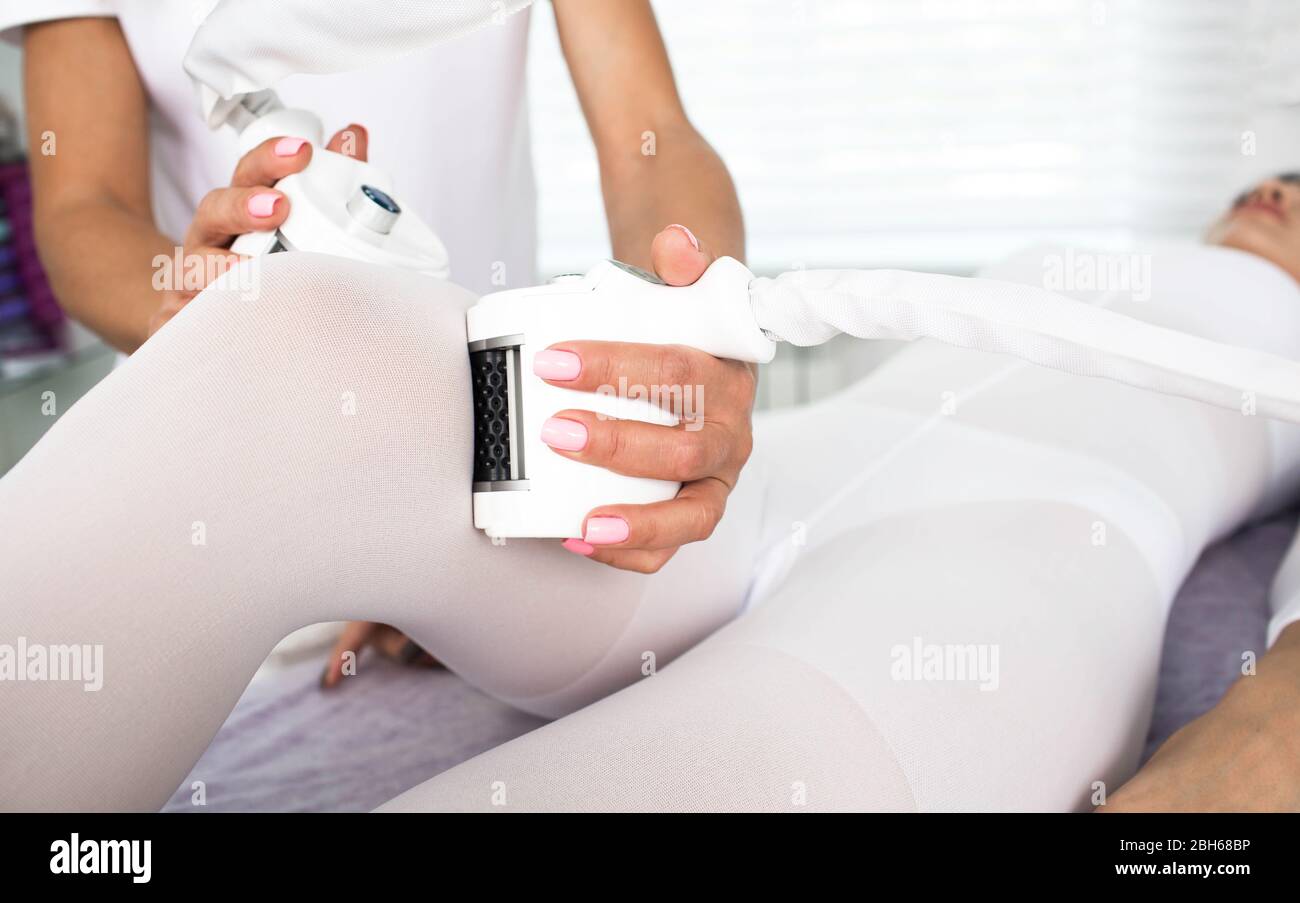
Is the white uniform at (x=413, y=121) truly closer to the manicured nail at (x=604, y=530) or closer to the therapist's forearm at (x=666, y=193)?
the therapist's forearm at (x=666, y=193)

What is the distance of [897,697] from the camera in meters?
0.55

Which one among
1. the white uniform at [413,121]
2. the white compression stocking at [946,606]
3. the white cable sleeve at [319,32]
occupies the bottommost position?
the white compression stocking at [946,606]

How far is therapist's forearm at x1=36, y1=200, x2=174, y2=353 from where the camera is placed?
0.80 metres

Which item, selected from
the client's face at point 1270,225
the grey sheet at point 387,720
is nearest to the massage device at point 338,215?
the grey sheet at point 387,720

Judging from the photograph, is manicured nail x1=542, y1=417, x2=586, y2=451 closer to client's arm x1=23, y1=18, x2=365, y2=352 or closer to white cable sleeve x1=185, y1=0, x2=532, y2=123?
white cable sleeve x1=185, y1=0, x2=532, y2=123

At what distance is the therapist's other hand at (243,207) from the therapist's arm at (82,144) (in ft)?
0.99

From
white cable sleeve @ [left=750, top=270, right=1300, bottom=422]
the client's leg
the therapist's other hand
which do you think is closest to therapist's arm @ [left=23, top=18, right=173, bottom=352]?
the therapist's other hand

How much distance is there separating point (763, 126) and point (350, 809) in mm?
1525

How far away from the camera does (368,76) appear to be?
96cm

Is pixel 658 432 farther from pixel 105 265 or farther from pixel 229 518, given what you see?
pixel 105 265

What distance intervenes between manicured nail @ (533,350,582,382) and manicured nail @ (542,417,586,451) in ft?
0.06

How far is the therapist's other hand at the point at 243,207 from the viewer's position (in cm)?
54

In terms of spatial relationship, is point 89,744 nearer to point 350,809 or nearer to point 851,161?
point 350,809

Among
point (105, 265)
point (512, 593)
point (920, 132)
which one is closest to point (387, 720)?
point (512, 593)
